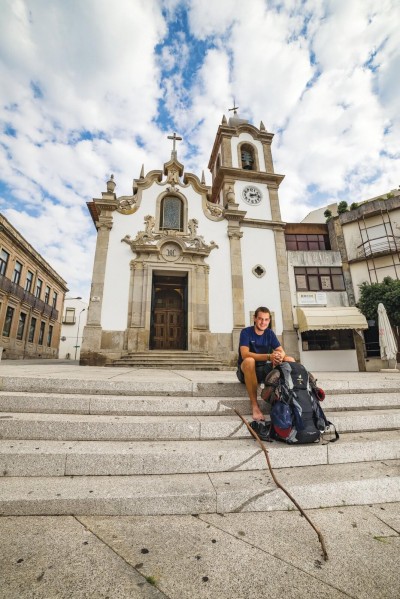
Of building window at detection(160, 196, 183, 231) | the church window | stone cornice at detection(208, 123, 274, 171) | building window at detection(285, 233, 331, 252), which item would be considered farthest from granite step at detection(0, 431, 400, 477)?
stone cornice at detection(208, 123, 274, 171)

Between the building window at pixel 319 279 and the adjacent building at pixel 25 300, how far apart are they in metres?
20.8

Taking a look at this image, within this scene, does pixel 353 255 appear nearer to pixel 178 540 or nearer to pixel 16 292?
pixel 178 540

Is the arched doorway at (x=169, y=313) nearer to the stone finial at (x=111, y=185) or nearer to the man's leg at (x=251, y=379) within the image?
the stone finial at (x=111, y=185)

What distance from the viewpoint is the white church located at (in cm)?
1124

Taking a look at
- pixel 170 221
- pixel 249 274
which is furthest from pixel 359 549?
pixel 170 221

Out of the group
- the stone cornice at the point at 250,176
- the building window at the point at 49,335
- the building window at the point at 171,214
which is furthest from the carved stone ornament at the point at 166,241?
the building window at the point at 49,335

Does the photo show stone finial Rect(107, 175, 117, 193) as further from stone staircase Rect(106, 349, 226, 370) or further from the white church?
stone staircase Rect(106, 349, 226, 370)

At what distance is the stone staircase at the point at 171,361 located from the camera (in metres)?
9.98

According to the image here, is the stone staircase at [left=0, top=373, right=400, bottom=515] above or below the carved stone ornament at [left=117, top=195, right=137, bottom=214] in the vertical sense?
below

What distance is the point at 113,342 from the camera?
1113 cm

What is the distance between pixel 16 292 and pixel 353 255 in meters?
25.1

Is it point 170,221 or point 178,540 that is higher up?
point 170,221

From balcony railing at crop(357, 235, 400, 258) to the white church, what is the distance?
531 centimetres

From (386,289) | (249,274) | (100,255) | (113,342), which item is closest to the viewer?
(113,342)
